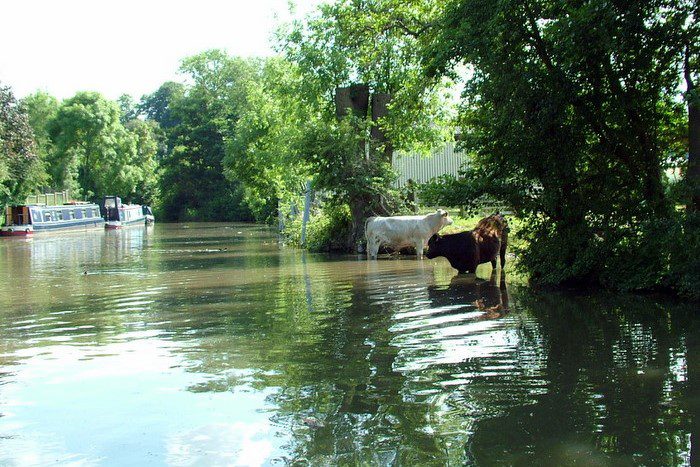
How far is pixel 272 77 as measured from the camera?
133ft

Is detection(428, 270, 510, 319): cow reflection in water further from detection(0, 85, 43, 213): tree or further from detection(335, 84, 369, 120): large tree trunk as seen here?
detection(0, 85, 43, 213): tree

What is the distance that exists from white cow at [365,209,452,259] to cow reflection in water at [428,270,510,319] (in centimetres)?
599

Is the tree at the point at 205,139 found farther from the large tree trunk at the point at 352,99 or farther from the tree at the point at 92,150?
the large tree trunk at the point at 352,99

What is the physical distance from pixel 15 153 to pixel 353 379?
163 feet

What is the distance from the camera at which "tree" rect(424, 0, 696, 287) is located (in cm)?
1270

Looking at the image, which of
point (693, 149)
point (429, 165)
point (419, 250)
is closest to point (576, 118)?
point (693, 149)

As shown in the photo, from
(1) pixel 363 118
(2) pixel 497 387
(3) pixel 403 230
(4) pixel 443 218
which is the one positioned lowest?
(2) pixel 497 387

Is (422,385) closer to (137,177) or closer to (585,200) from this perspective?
(585,200)

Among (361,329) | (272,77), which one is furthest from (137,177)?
(361,329)

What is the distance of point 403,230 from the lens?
2334 cm

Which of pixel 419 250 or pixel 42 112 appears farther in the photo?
pixel 42 112

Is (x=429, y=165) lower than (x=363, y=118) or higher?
lower

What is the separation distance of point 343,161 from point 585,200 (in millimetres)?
12980

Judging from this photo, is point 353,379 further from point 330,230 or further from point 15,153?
point 15,153
